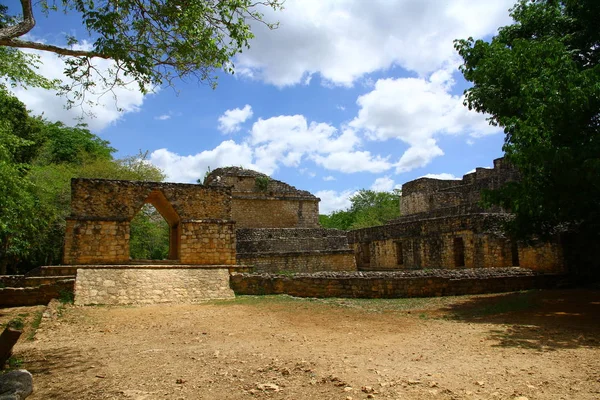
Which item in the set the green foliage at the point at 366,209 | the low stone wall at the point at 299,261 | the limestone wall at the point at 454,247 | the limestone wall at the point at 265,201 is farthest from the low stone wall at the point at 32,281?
the green foliage at the point at 366,209

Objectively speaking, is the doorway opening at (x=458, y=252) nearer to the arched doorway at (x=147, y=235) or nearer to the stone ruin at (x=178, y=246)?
the stone ruin at (x=178, y=246)

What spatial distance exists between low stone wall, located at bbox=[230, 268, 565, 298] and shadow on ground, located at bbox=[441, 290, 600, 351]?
2.40 feet

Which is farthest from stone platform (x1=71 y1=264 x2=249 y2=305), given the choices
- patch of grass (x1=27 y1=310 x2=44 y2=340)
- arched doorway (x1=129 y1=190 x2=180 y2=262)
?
arched doorway (x1=129 y1=190 x2=180 y2=262)

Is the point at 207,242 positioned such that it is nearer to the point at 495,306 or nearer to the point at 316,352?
the point at 495,306

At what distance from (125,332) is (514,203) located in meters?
8.03

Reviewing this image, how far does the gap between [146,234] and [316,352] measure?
74.9 ft

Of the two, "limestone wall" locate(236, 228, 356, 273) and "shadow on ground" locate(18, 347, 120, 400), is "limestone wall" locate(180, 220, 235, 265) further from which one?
"shadow on ground" locate(18, 347, 120, 400)

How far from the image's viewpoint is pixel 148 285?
11938 millimetres

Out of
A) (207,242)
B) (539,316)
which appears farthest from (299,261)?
(539,316)

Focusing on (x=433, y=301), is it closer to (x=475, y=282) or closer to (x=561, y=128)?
(x=475, y=282)

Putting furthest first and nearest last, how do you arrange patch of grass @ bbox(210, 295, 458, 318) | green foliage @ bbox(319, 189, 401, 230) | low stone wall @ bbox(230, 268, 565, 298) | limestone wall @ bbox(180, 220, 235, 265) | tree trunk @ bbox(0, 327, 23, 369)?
1. green foliage @ bbox(319, 189, 401, 230)
2. limestone wall @ bbox(180, 220, 235, 265)
3. low stone wall @ bbox(230, 268, 565, 298)
4. patch of grass @ bbox(210, 295, 458, 318)
5. tree trunk @ bbox(0, 327, 23, 369)

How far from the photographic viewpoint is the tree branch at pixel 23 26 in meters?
5.37

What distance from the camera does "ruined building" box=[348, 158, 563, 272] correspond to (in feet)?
51.6

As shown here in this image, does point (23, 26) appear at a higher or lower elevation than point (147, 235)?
higher
